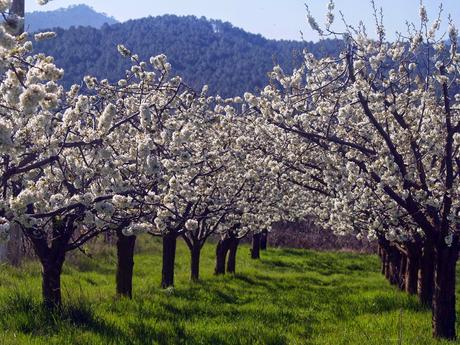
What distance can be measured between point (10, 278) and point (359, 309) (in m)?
8.28

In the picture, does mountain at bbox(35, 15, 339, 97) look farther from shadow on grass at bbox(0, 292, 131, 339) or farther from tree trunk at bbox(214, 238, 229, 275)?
shadow on grass at bbox(0, 292, 131, 339)

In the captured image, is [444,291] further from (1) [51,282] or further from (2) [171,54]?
(2) [171,54]

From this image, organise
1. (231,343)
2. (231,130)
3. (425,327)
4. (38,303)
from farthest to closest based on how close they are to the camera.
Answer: (231,130)
(425,327)
(38,303)
(231,343)

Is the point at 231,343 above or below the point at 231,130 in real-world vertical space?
below

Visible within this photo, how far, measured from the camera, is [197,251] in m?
20.0

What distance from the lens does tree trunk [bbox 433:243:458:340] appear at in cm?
981

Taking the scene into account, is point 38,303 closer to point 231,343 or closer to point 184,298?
point 231,343

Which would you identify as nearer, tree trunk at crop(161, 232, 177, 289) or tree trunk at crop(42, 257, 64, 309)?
tree trunk at crop(42, 257, 64, 309)

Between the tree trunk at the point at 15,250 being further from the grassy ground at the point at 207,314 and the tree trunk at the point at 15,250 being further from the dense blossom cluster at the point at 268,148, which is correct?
the dense blossom cluster at the point at 268,148

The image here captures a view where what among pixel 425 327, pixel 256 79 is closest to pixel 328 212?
pixel 425 327

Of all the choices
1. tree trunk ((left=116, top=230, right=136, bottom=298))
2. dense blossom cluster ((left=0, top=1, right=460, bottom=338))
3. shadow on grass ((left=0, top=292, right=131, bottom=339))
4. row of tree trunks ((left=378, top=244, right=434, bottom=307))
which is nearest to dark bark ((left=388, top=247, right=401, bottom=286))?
row of tree trunks ((left=378, top=244, right=434, bottom=307))

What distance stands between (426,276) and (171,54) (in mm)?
150342

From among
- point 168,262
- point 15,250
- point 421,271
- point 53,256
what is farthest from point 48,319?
point 15,250

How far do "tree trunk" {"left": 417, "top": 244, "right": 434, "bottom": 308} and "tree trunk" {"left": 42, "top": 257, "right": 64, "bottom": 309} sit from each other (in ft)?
24.7
